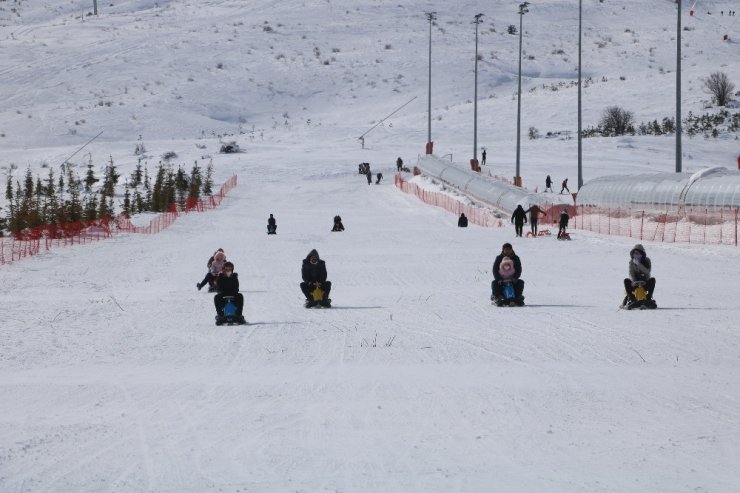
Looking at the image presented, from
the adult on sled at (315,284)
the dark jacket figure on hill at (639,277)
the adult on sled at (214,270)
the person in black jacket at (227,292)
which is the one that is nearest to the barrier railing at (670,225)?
the dark jacket figure on hill at (639,277)

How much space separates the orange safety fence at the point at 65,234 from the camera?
1384 inches

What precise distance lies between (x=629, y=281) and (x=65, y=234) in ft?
91.8

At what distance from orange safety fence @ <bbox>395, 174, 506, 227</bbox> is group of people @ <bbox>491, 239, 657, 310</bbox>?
28.8m

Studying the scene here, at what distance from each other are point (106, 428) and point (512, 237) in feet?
100

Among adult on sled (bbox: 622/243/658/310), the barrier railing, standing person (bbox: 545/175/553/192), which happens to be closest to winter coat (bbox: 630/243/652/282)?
adult on sled (bbox: 622/243/658/310)

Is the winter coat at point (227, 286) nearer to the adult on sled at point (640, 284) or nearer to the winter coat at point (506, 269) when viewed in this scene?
the winter coat at point (506, 269)

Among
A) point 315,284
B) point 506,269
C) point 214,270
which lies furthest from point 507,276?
point 214,270

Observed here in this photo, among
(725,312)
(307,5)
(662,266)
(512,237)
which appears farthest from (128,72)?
(725,312)

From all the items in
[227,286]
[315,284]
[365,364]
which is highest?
[227,286]

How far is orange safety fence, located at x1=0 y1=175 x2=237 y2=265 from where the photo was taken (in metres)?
35.2

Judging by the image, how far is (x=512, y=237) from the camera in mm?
39062

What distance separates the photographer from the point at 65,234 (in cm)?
4059

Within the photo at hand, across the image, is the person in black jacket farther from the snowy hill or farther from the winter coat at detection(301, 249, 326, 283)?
the winter coat at detection(301, 249, 326, 283)

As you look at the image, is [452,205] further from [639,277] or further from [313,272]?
[639,277]
